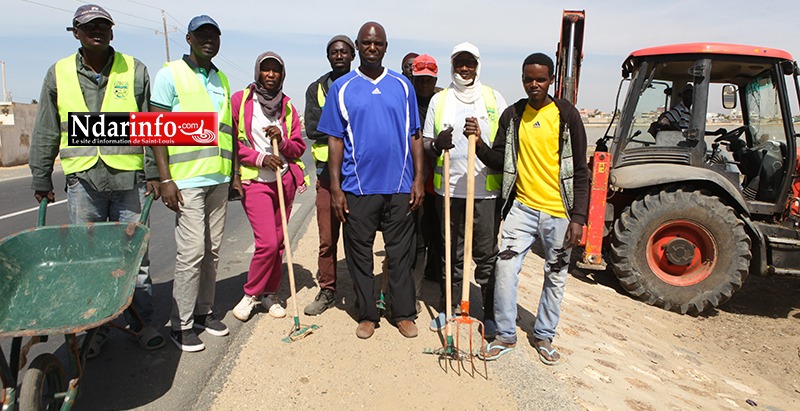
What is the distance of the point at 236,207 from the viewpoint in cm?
970

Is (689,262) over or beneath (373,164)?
beneath

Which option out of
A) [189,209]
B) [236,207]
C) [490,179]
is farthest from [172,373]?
Answer: [236,207]

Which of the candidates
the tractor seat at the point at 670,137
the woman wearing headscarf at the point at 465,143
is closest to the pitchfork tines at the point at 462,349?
the woman wearing headscarf at the point at 465,143

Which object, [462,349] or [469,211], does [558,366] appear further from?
[469,211]

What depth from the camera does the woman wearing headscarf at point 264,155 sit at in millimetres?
3873

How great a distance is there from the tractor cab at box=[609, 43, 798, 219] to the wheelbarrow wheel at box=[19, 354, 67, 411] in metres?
5.06

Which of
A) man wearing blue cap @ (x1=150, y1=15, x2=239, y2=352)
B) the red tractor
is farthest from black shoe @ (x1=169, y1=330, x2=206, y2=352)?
the red tractor

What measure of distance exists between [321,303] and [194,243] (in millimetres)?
1134

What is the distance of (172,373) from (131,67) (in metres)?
1.94

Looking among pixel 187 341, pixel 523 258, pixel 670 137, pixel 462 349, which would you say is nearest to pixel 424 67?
pixel 523 258

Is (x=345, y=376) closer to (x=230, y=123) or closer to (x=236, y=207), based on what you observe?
(x=230, y=123)

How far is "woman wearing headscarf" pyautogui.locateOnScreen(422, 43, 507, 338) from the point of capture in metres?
3.57

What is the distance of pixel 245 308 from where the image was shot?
161 inches

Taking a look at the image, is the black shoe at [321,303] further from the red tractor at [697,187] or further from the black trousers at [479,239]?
the red tractor at [697,187]
